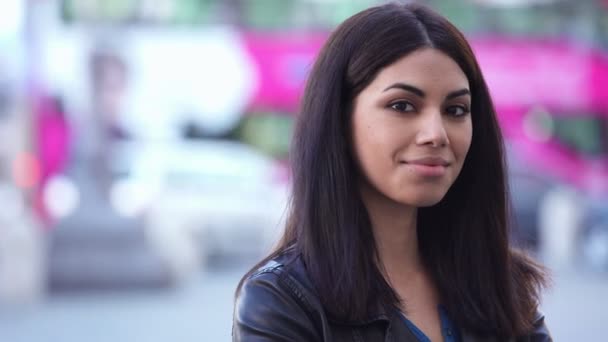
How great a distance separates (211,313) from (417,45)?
17.5 feet

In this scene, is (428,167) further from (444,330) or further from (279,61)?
(279,61)

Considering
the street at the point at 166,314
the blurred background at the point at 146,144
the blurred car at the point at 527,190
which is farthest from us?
the blurred car at the point at 527,190


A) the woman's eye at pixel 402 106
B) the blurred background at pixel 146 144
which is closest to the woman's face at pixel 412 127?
the woman's eye at pixel 402 106

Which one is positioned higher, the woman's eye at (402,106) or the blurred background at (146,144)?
the woman's eye at (402,106)

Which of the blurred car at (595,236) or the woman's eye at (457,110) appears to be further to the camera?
the blurred car at (595,236)

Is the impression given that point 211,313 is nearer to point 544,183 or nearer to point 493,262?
point 544,183

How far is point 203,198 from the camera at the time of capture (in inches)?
279

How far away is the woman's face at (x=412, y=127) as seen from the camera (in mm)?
1504

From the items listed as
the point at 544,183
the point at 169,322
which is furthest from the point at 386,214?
the point at 544,183

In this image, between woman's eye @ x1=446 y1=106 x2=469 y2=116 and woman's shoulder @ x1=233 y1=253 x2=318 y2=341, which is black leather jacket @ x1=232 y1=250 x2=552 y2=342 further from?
woman's eye @ x1=446 y1=106 x2=469 y2=116

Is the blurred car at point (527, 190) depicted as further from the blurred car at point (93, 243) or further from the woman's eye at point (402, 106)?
the woman's eye at point (402, 106)

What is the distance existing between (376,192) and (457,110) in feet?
0.61

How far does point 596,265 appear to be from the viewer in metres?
7.59

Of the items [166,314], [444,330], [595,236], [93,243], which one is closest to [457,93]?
[444,330]
